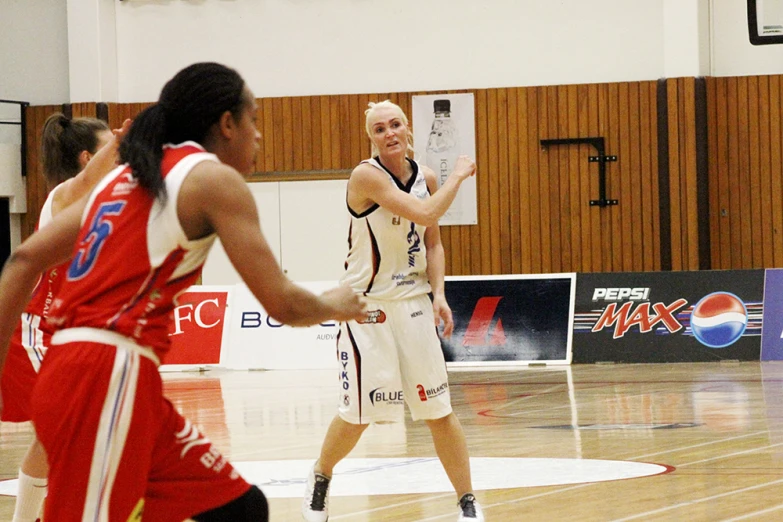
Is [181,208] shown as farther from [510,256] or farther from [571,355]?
[510,256]

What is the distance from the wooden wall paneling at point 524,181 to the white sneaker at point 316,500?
43.2 ft

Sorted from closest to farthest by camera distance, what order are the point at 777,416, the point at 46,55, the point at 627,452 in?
the point at 627,452
the point at 777,416
the point at 46,55

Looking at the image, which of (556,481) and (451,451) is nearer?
(451,451)

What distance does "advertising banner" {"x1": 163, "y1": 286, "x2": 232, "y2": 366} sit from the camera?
14.8 metres

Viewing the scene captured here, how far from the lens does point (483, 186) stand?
1842 centimetres

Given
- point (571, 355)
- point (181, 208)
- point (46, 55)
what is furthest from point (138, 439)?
point (46, 55)

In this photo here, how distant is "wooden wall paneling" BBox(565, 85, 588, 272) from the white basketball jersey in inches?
510

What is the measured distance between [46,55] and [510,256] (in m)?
8.22

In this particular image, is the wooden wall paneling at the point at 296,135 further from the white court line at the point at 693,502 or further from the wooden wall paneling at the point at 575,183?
the white court line at the point at 693,502

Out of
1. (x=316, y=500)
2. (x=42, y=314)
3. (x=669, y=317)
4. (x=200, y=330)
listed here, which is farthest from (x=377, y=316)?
(x=200, y=330)

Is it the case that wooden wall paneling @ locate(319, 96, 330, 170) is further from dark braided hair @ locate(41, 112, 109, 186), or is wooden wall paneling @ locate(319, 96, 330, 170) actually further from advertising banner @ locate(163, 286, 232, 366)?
dark braided hair @ locate(41, 112, 109, 186)

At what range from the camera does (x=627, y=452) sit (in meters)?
7.31

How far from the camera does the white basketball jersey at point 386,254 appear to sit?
17.7ft

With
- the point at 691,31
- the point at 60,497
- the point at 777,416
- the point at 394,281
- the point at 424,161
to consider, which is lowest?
the point at 777,416
